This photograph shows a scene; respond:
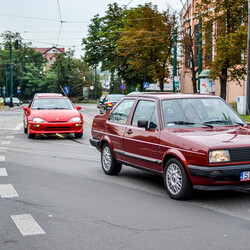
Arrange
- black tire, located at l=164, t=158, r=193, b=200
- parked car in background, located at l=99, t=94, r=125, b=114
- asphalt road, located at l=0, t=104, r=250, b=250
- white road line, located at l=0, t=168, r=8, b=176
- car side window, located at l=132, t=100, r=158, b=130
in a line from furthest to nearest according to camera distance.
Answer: parked car in background, located at l=99, t=94, r=125, b=114 → white road line, located at l=0, t=168, r=8, b=176 → car side window, located at l=132, t=100, r=158, b=130 → black tire, located at l=164, t=158, r=193, b=200 → asphalt road, located at l=0, t=104, r=250, b=250

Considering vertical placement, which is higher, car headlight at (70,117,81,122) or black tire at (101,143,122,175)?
car headlight at (70,117,81,122)

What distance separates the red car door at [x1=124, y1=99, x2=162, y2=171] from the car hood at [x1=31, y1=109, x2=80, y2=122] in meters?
7.85

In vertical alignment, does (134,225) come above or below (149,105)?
below

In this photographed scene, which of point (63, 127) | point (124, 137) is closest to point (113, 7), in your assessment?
point (63, 127)

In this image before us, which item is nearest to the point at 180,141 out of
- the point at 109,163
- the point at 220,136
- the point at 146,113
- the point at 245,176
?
the point at 220,136

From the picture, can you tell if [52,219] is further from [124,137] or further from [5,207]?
[124,137]

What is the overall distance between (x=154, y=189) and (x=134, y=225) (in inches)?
88.2

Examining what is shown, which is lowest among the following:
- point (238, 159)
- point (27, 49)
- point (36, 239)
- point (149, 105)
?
point (36, 239)

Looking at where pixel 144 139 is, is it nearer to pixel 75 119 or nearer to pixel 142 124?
pixel 142 124

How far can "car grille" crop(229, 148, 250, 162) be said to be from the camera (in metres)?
6.48

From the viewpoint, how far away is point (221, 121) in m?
7.62

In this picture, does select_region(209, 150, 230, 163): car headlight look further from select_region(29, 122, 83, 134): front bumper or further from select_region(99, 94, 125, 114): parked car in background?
select_region(99, 94, 125, 114): parked car in background

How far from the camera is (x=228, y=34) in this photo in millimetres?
26906

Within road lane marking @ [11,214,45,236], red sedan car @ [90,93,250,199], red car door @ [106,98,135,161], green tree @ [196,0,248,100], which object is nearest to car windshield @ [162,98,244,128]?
red sedan car @ [90,93,250,199]
